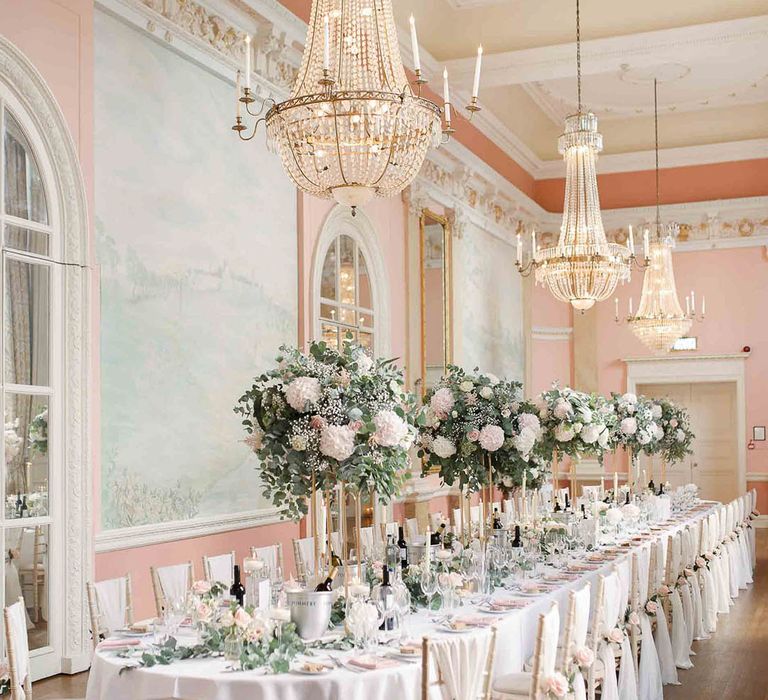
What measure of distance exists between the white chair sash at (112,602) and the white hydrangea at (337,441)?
131cm

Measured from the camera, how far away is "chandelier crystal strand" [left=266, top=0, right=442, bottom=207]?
5.09 meters

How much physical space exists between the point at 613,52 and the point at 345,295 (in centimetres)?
397

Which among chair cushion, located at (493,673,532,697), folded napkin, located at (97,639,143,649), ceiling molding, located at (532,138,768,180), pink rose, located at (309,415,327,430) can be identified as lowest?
chair cushion, located at (493,673,532,697)

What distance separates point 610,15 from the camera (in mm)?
10945

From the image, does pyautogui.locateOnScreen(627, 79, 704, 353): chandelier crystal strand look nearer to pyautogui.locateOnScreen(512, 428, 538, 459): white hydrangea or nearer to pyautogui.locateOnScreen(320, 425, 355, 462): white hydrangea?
pyautogui.locateOnScreen(512, 428, 538, 459): white hydrangea

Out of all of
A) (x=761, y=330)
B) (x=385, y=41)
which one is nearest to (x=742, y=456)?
(x=761, y=330)

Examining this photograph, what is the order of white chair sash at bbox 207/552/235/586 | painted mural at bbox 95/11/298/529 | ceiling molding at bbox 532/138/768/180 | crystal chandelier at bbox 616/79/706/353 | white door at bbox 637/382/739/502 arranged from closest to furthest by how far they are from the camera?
white chair sash at bbox 207/552/235/586, painted mural at bbox 95/11/298/529, crystal chandelier at bbox 616/79/706/353, ceiling molding at bbox 532/138/768/180, white door at bbox 637/382/739/502

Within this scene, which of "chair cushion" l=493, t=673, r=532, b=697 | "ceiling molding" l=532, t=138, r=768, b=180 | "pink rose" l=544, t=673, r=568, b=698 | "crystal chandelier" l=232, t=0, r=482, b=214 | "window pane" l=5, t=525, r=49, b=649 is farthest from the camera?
"ceiling molding" l=532, t=138, r=768, b=180

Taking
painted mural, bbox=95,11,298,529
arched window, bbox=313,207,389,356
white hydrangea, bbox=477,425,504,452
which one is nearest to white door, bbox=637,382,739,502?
arched window, bbox=313,207,389,356

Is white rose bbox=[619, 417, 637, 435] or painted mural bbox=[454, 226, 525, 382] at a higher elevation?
painted mural bbox=[454, 226, 525, 382]

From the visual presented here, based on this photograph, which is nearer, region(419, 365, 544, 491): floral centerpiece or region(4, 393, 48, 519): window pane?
region(4, 393, 48, 519): window pane

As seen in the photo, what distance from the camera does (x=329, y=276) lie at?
995 cm

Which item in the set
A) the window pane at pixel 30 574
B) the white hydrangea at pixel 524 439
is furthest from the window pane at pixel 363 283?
the window pane at pixel 30 574

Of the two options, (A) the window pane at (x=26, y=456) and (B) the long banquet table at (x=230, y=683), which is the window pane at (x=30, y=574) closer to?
(A) the window pane at (x=26, y=456)
